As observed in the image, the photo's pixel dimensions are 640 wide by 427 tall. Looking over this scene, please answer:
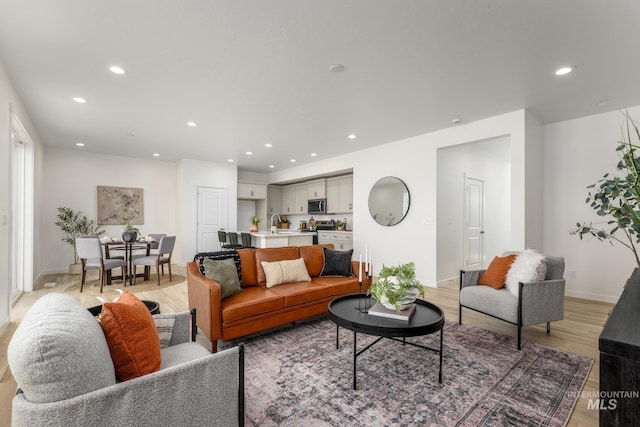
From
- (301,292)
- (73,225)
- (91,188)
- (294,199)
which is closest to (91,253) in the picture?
(73,225)

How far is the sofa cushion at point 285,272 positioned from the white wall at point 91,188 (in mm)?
4836

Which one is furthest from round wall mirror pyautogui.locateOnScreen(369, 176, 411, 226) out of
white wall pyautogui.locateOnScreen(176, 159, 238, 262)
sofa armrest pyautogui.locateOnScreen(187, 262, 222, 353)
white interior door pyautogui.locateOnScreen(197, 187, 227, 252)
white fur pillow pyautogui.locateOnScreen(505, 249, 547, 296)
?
white wall pyautogui.locateOnScreen(176, 159, 238, 262)

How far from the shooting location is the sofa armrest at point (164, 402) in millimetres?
954

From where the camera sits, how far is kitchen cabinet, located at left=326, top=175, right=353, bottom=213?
23.9 feet

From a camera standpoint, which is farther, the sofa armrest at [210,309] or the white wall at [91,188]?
the white wall at [91,188]

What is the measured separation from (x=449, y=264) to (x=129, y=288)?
18.0ft

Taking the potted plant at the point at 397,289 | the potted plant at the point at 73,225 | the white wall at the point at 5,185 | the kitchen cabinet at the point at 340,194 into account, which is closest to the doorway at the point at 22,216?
the potted plant at the point at 73,225

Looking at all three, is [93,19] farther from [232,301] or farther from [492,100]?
[492,100]

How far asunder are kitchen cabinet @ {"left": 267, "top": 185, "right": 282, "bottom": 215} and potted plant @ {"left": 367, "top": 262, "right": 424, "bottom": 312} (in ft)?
23.7

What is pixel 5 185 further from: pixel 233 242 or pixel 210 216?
pixel 210 216

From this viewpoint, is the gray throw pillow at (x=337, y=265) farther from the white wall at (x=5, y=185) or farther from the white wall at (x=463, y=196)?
the white wall at (x=5, y=185)

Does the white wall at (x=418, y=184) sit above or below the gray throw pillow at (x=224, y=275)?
above

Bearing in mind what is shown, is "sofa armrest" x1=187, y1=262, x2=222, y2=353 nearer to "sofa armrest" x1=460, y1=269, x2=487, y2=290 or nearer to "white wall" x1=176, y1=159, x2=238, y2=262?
"sofa armrest" x1=460, y1=269, x2=487, y2=290

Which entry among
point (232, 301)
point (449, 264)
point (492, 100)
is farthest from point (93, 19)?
point (449, 264)
